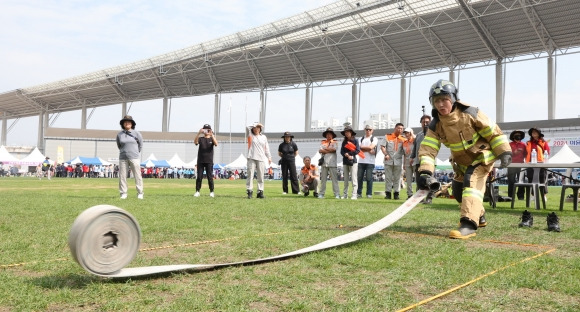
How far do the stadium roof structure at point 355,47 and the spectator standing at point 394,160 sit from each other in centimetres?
2543

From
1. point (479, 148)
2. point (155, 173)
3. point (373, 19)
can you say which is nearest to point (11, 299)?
point (479, 148)

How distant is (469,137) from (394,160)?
683 cm

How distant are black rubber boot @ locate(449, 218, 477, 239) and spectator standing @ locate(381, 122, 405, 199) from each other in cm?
713

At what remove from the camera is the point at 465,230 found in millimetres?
4879

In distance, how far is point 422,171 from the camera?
17.7 ft

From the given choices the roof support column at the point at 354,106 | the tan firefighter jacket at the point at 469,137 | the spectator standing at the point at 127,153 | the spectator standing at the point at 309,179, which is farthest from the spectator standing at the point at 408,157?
the roof support column at the point at 354,106

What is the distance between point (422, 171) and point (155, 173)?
5115 cm

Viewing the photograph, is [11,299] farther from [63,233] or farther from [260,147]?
[260,147]

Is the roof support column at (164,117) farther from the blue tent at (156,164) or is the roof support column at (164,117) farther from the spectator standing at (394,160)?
the spectator standing at (394,160)

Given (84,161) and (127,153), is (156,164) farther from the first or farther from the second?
(127,153)

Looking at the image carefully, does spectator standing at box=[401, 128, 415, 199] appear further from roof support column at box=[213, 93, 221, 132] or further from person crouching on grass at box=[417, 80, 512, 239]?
roof support column at box=[213, 93, 221, 132]

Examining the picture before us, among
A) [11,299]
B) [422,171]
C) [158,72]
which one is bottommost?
[11,299]

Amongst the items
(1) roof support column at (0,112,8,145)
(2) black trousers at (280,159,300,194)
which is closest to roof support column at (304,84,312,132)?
(2) black trousers at (280,159,300,194)

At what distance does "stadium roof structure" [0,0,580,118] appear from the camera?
119ft
